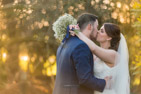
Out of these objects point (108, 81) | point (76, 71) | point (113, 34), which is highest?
point (113, 34)

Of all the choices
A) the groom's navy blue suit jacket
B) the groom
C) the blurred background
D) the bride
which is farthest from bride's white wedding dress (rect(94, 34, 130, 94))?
the blurred background

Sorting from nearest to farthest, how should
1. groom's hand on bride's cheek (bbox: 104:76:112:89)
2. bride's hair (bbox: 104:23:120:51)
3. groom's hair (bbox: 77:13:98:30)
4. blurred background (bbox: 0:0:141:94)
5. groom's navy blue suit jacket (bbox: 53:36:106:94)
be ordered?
groom's navy blue suit jacket (bbox: 53:36:106:94) < groom's hand on bride's cheek (bbox: 104:76:112:89) < groom's hair (bbox: 77:13:98:30) < bride's hair (bbox: 104:23:120:51) < blurred background (bbox: 0:0:141:94)

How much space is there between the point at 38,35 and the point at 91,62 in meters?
5.31

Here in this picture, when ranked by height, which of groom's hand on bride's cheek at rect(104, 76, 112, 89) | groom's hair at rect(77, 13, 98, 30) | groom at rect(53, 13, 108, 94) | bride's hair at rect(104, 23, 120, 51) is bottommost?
groom's hand on bride's cheek at rect(104, 76, 112, 89)

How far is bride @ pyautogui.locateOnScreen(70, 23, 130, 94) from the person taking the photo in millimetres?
Answer: 3430

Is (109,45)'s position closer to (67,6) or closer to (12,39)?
(67,6)

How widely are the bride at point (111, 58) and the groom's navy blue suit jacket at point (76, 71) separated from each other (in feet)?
0.67

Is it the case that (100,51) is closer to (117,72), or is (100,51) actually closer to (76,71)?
(117,72)

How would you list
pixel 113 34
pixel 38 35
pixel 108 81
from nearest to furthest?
1. pixel 108 81
2. pixel 113 34
3. pixel 38 35

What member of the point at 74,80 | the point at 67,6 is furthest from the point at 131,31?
the point at 74,80

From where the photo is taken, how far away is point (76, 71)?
10.2 feet

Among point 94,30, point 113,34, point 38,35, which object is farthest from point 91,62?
point 38,35

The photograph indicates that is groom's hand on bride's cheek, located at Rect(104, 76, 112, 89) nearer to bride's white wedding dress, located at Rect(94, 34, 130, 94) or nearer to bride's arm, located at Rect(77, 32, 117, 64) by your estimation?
bride's white wedding dress, located at Rect(94, 34, 130, 94)

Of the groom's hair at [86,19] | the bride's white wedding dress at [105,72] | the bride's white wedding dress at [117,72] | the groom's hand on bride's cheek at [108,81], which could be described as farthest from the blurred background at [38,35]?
the groom's hair at [86,19]
